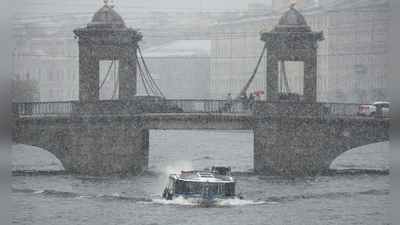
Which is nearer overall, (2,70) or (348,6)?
(2,70)

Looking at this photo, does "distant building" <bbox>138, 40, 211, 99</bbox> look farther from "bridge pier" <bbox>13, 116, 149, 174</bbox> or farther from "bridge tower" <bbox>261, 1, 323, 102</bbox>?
"bridge pier" <bbox>13, 116, 149, 174</bbox>

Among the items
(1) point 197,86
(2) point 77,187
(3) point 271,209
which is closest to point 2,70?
(3) point 271,209

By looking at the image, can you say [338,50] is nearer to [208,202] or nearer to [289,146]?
[289,146]

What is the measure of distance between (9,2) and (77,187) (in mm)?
23953

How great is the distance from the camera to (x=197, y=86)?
212 ft

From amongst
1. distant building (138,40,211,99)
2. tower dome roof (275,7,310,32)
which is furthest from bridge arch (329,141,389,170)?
distant building (138,40,211,99)

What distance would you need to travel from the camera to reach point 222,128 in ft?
107

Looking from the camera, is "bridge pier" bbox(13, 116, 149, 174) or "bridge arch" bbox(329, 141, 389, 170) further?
"bridge arch" bbox(329, 141, 389, 170)

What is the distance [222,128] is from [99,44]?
5.86 metres

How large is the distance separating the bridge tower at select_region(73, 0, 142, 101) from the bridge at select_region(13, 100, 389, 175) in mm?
2418

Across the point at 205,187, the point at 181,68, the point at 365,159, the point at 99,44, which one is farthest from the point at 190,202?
the point at 181,68

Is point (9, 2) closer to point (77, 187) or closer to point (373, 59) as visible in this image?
point (77, 187)

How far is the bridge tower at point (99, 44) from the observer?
35.0 metres

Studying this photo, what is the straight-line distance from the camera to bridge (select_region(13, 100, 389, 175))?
3228 centimetres
